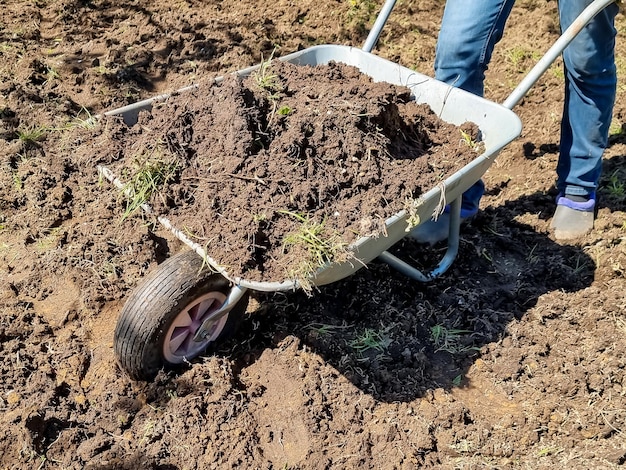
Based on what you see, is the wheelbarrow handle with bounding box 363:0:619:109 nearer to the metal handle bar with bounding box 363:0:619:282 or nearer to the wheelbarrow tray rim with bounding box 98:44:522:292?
the metal handle bar with bounding box 363:0:619:282

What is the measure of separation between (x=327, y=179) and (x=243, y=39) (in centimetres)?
303

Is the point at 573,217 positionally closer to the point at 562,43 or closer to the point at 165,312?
the point at 562,43

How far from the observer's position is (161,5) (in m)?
5.10

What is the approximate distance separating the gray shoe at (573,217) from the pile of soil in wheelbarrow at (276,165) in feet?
3.42

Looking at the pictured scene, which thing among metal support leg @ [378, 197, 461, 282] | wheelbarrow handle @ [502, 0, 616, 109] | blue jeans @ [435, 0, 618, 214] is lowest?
metal support leg @ [378, 197, 461, 282]

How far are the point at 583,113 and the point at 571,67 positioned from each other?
0.83 ft

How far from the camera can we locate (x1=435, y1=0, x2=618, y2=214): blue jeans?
2611mm

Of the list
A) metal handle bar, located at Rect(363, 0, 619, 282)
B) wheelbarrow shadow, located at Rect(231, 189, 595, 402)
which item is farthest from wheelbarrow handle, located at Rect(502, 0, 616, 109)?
wheelbarrow shadow, located at Rect(231, 189, 595, 402)

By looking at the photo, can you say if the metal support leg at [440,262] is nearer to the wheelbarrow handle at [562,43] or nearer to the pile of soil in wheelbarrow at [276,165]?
the pile of soil in wheelbarrow at [276,165]

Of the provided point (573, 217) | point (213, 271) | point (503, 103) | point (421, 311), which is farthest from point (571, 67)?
point (213, 271)

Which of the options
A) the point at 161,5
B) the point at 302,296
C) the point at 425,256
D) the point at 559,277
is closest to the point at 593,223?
the point at 559,277

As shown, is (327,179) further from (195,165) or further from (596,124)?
(596,124)

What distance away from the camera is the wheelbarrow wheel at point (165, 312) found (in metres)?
Result: 2.23

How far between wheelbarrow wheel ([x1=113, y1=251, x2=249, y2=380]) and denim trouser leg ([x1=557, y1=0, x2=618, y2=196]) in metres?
1.90
